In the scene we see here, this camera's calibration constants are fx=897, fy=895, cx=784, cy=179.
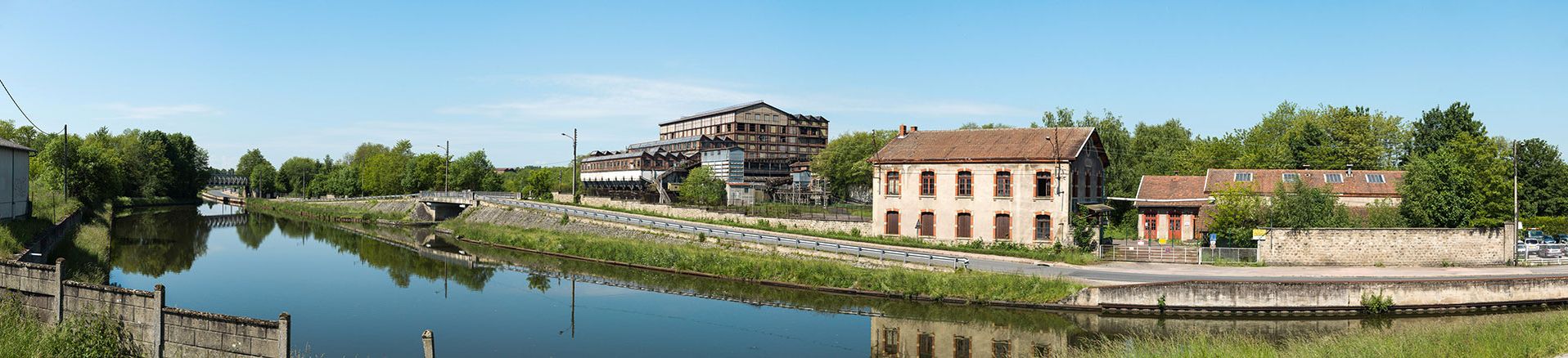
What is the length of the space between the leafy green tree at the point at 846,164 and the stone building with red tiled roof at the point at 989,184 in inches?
1411

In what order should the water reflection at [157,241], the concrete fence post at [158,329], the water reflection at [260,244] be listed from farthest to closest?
the water reflection at [157,241] → the water reflection at [260,244] → the concrete fence post at [158,329]

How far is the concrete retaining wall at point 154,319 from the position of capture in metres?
15.9

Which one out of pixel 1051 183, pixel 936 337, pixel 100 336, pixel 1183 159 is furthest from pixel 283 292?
pixel 1183 159

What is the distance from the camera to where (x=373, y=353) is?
2292 centimetres

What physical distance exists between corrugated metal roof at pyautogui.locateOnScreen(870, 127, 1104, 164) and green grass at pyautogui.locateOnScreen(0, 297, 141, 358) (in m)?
31.7

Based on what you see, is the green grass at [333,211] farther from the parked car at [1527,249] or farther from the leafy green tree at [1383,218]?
the parked car at [1527,249]

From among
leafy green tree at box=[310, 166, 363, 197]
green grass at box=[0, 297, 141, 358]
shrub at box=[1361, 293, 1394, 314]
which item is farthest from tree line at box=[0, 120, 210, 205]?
shrub at box=[1361, 293, 1394, 314]

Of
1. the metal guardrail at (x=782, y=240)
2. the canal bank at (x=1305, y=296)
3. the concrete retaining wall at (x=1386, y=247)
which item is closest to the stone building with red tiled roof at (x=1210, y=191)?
the concrete retaining wall at (x=1386, y=247)

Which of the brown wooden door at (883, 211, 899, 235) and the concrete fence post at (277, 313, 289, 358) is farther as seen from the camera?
the brown wooden door at (883, 211, 899, 235)

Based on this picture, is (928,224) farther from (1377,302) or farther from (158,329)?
(158,329)

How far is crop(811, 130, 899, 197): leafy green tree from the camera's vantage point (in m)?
81.5

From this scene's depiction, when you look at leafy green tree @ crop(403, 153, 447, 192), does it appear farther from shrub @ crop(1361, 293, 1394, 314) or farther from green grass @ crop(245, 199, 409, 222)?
shrub @ crop(1361, 293, 1394, 314)

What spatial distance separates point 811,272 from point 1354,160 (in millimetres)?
45122

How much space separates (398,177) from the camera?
361 ft
